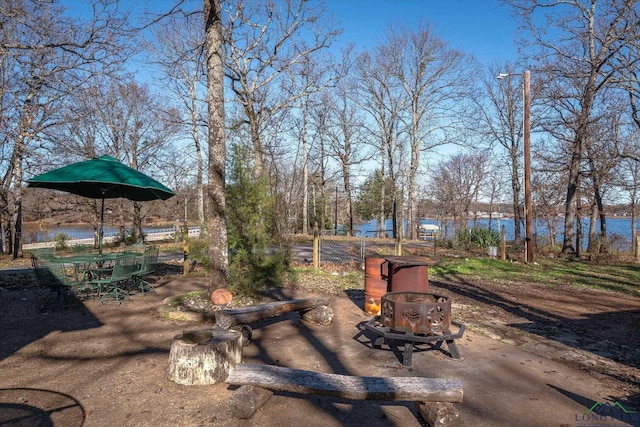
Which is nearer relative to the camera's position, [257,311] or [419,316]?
[419,316]

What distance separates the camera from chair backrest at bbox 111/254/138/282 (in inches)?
271

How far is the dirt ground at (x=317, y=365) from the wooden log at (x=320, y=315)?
14 cm

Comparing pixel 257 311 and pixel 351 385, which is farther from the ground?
pixel 257 311

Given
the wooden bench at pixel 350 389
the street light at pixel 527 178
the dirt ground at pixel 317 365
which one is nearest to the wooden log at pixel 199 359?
the dirt ground at pixel 317 365

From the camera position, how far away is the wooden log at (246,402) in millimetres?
3174

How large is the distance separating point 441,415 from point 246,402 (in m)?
1.50

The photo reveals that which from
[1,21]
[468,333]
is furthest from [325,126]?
[468,333]

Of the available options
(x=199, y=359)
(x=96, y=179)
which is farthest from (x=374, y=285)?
(x=96, y=179)

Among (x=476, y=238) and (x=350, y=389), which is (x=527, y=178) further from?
(x=350, y=389)

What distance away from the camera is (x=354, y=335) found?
5.65 meters

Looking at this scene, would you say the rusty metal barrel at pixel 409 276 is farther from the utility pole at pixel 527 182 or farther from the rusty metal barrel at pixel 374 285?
the utility pole at pixel 527 182

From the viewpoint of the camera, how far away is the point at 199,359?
375 cm

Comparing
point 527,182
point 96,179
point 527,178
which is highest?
point 527,178

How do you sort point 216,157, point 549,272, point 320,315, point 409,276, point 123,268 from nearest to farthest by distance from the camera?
point 409,276 < point 320,315 < point 216,157 < point 123,268 < point 549,272
